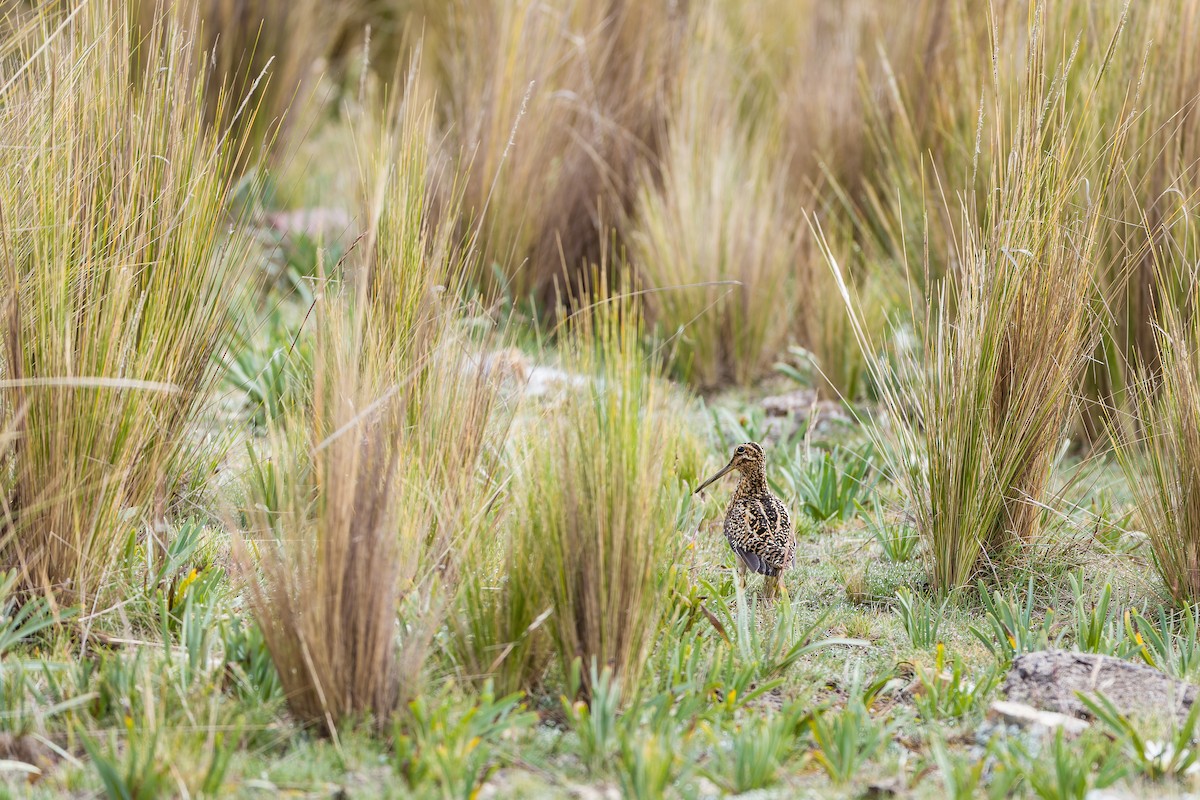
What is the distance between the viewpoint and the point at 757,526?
3.11m

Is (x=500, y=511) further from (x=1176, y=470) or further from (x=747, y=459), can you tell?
(x=1176, y=470)

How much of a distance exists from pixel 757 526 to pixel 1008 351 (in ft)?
2.52

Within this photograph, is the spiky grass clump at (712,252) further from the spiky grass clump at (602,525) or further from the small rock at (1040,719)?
the small rock at (1040,719)

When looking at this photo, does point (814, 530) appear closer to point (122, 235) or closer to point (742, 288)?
point (742, 288)

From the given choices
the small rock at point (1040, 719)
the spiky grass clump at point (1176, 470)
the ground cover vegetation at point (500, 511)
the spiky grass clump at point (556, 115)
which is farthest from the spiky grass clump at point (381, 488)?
the spiky grass clump at point (556, 115)

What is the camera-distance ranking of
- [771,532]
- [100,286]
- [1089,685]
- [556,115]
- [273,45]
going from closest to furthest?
[1089,685]
[100,286]
[771,532]
[556,115]
[273,45]

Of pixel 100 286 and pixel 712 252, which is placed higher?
pixel 100 286

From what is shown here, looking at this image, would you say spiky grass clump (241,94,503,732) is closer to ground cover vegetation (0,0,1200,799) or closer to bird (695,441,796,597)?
ground cover vegetation (0,0,1200,799)

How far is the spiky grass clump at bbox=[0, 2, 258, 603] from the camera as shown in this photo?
8.38ft

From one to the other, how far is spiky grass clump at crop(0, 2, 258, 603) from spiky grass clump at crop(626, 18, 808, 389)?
2.22 m

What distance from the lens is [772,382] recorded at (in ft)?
17.0

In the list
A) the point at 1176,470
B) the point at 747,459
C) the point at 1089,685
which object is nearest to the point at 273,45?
the point at 747,459

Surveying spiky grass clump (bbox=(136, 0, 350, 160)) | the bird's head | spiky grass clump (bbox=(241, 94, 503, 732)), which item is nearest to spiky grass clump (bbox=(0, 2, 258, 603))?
spiky grass clump (bbox=(241, 94, 503, 732))

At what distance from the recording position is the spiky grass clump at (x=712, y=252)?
16.3ft
